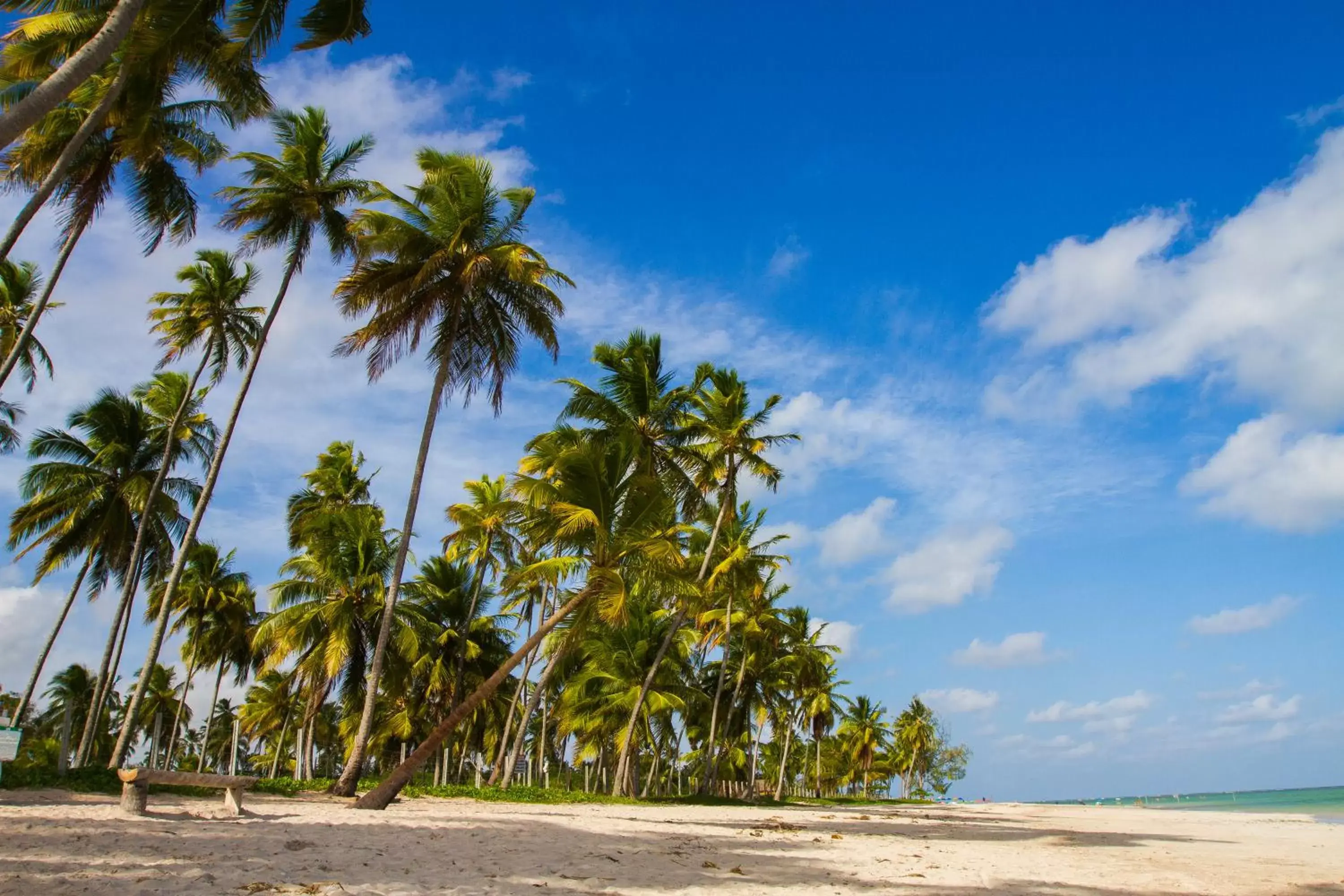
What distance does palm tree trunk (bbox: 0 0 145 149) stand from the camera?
6.72 metres

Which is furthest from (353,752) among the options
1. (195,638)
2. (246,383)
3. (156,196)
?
(195,638)

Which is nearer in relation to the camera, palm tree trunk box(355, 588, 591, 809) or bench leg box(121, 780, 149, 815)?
A: bench leg box(121, 780, 149, 815)

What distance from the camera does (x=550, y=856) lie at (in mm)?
8812

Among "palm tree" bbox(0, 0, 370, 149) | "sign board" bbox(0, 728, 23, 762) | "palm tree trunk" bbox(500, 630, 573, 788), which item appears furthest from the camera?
"palm tree trunk" bbox(500, 630, 573, 788)

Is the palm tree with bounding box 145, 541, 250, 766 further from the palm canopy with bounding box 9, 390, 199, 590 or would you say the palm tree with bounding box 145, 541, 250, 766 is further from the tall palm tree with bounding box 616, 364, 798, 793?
the tall palm tree with bounding box 616, 364, 798, 793

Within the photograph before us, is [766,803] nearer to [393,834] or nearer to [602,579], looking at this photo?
[602,579]

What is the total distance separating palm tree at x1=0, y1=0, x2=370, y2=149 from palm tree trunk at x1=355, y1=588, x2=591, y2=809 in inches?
370

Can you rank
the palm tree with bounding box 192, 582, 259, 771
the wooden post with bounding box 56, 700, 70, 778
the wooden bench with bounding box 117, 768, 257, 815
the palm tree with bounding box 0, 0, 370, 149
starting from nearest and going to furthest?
the palm tree with bounding box 0, 0, 370, 149 → the wooden bench with bounding box 117, 768, 257, 815 → the wooden post with bounding box 56, 700, 70, 778 → the palm tree with bounding box 192, 582, 259, 771

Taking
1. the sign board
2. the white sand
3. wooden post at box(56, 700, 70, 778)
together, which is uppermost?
the sign board

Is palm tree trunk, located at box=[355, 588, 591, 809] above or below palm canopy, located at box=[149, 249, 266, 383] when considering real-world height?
below

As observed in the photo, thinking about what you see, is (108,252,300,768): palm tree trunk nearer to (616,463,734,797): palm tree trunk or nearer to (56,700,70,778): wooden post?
(56,700,70,778): wooden post

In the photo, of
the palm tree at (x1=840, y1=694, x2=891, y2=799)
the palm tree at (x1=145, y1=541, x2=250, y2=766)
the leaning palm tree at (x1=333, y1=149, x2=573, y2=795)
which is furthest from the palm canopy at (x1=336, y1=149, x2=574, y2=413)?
the palm tree at (x1=840, y1=694, x2=891, y2=799)

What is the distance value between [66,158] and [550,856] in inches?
→ 449

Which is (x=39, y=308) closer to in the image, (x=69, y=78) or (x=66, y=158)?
(x=66, y=158)
